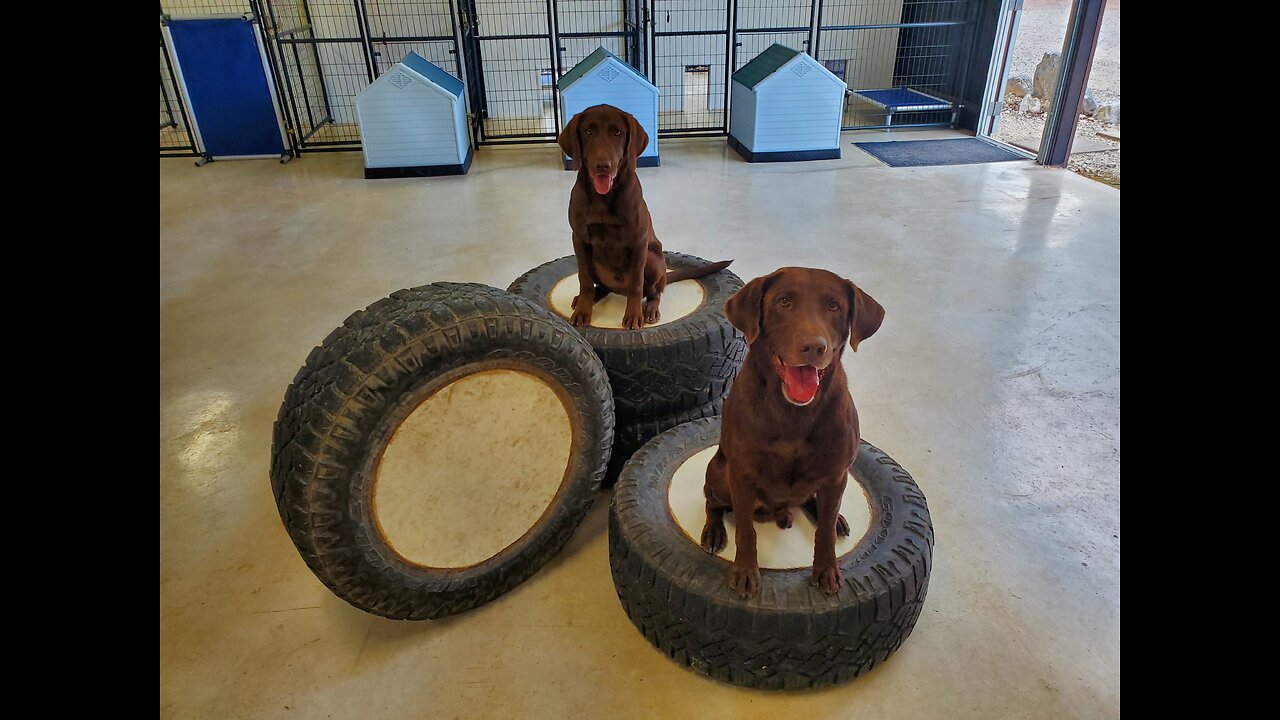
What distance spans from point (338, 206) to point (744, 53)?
623 centimetres

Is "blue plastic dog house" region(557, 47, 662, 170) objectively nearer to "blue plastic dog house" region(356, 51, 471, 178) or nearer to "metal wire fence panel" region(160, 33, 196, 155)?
"blue plastic dog house" region(356, 51, 471, 178)

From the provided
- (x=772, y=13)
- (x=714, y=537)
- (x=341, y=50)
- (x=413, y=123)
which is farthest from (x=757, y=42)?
(x=714, y=537)

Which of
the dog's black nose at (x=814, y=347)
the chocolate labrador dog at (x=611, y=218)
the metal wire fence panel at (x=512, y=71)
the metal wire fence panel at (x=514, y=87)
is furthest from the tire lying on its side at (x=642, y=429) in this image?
the metal wire fence panel at (x=514, y=87)

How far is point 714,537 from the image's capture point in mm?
1909

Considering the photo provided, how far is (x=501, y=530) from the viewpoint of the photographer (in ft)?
7.04

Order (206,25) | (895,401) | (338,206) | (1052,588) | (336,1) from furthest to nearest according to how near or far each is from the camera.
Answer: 1. (336,1)
2. (206,25)
3. (338,206)
4. (895,401)
5. (1052,588)

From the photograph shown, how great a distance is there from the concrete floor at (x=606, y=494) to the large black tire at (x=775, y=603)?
12 centimetres

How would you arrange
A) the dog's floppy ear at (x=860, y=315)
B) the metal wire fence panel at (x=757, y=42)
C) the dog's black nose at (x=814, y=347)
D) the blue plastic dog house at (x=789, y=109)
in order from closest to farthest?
the dog's black nose at (x=814, y=347) → the dog's floppy ear at (x=860, y=315) → the blue plastic dog house at (x=789, y=109) → the metal wire fence panel at (x=757, y=42)

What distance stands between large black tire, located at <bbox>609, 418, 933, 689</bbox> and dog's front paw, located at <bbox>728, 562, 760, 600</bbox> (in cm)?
Result: 2

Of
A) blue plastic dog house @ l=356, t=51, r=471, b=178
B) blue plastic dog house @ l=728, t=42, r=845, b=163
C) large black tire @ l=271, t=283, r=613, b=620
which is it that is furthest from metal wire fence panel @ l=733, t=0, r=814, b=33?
large black tire @ l=271, t=283, r=613, b=620

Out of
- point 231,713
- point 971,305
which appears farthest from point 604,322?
point 971,305

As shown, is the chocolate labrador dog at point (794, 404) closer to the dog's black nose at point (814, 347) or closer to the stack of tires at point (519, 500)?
the dog's black nose at point (814, 347)

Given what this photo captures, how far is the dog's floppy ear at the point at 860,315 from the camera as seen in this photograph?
1502 mm

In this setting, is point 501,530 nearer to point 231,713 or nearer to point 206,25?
point 231,713
